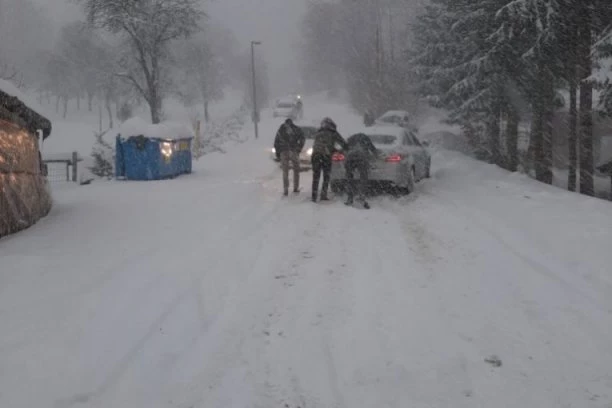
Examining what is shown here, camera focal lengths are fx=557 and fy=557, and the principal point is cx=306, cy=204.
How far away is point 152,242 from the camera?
25.3ft

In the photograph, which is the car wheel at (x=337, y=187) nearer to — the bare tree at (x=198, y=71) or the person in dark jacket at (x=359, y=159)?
the person in dark jacket at (x=359, y=159)

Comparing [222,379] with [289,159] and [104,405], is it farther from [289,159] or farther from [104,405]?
[289,159]

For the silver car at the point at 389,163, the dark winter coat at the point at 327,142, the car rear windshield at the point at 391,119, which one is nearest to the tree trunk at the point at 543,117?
the silver car at the point at 389,163

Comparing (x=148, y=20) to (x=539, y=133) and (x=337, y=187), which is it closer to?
(x=539, y=133)

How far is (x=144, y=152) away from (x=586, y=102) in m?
12.6

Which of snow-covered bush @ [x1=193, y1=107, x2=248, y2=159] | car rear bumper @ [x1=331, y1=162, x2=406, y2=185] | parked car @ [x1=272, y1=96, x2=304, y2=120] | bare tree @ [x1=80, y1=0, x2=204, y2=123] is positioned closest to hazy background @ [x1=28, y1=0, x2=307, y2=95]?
parked car @ [x1=272, y1=96, x2=304, y2=120]

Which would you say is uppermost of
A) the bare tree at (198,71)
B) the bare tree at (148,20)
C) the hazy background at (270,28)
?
the hazy background at (270,28)

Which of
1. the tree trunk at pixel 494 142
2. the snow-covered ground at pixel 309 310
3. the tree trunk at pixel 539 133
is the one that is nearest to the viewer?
the snow-covered ground at pixel 309 310

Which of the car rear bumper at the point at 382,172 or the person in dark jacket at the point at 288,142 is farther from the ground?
the person in dark jacket at the point at 288,142

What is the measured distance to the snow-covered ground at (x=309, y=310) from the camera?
370 centimetres

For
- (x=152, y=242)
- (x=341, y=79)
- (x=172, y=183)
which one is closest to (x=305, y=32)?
(x=341, y=79)

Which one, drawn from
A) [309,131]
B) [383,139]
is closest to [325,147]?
[383,139]

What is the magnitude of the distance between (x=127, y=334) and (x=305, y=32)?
74068mm

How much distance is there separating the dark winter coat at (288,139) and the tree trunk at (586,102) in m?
7.40
